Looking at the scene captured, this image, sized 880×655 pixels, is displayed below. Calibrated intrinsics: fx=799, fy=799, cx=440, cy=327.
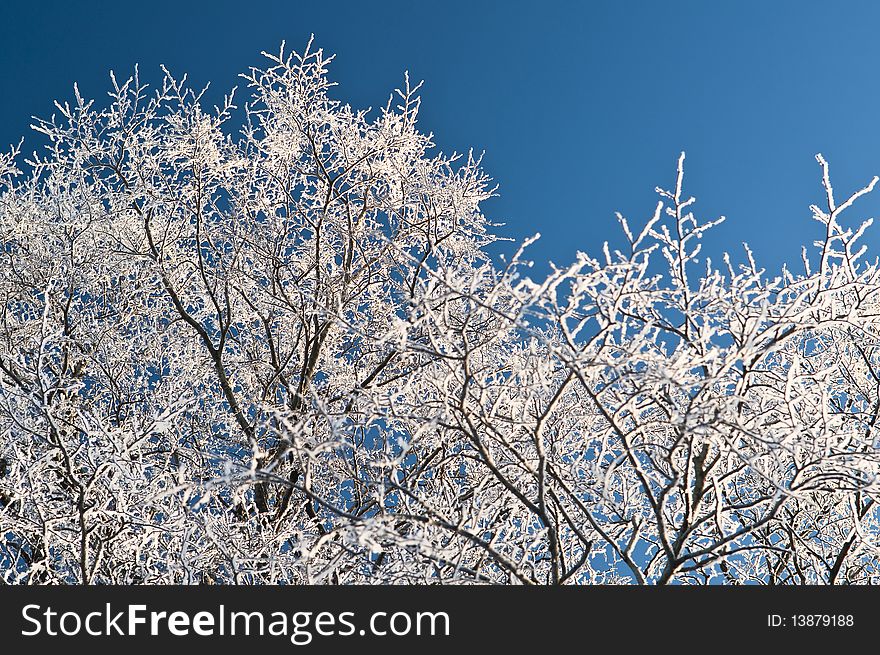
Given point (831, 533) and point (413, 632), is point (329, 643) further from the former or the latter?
point (831, 533)

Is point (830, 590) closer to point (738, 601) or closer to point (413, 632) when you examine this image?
point (738, 601)

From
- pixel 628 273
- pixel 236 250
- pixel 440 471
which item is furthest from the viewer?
pixel 236 250

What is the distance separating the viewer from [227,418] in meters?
8.47

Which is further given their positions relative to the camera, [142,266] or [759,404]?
[142,266]

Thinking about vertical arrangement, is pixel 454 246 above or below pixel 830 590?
above

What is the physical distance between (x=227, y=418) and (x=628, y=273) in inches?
218

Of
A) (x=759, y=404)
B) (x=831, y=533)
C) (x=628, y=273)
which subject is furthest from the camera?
(x=831, y=533)

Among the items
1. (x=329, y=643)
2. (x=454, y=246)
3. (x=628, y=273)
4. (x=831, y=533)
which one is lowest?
(x=329, y=643)

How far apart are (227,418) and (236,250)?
6.28ft

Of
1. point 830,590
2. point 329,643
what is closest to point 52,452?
point 329,643

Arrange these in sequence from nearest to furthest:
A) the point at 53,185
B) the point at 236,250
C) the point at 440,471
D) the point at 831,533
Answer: the point at 831,533 < the point at 440,471 < the point at 236,250 < the point at 53,185

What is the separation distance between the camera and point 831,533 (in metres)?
7.41

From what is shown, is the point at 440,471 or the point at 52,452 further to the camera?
the point at 440,471

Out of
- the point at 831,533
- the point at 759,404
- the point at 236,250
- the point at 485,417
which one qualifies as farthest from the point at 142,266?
the point at 831,533
